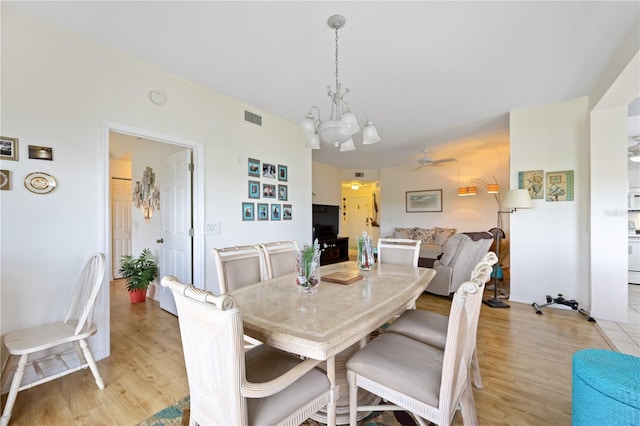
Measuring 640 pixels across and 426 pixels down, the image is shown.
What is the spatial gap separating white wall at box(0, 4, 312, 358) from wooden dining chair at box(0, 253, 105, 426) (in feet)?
0.35

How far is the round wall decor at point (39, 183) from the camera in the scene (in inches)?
75.2

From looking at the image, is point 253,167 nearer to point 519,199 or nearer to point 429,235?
point 519,199

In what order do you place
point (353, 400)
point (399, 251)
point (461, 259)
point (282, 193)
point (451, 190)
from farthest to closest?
point (451, 190) < point (282, 193) < point (461, 259) < point (399, 251) < point (353, 400)

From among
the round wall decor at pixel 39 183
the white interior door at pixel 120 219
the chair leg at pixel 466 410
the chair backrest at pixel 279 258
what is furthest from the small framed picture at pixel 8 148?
the white interior door at pixel 120 219

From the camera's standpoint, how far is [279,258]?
2.32m

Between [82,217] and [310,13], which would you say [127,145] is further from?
[310,13]

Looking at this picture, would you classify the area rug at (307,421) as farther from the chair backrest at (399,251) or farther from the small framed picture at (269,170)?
the small framed picture at (269,170)

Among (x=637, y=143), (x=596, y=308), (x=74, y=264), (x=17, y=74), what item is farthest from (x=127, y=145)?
(x=637, y=143)

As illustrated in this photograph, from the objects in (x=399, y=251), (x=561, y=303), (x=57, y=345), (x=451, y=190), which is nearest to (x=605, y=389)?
(x=399, y=251)

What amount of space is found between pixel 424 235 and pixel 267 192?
451 cm

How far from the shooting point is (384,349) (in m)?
1.41

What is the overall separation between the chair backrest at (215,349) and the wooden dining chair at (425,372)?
2.11 feet

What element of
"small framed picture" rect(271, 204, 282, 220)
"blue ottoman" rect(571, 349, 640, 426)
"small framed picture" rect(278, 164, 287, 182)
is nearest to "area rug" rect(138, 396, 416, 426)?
"blue ottoman" rect(571, 349, 640, 426)

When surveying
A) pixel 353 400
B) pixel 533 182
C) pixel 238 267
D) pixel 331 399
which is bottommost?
pixel 353 400
